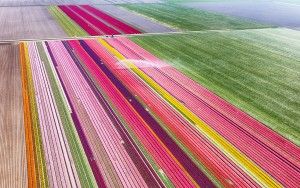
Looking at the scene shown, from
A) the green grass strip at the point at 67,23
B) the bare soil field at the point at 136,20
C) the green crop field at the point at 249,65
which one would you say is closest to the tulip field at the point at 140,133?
the green crop field at the point at 249,65

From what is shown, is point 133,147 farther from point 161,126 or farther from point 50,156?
point 50,156

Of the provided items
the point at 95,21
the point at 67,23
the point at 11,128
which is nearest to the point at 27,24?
the point at 67,23

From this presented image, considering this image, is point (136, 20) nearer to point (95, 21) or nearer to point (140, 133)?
point (95, 21)

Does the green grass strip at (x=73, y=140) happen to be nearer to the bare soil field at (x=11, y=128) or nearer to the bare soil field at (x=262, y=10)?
the bare soil field at (x=11, y=128)

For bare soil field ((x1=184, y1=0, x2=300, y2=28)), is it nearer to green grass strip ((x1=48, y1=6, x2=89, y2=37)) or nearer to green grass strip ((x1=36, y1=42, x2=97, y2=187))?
green grass strip ((x1=48, y1=6, x2=89, y2=37))

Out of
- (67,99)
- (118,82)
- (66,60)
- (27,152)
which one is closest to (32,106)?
(67,99)

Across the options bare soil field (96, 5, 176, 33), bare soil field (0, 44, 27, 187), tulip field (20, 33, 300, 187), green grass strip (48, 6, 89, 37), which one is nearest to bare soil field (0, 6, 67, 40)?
green grass strip (48, 6, 89, 37)
